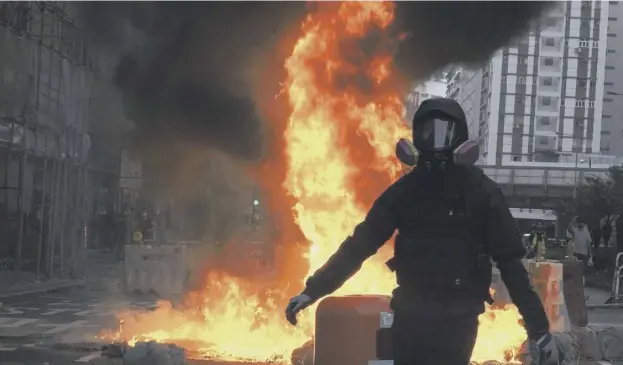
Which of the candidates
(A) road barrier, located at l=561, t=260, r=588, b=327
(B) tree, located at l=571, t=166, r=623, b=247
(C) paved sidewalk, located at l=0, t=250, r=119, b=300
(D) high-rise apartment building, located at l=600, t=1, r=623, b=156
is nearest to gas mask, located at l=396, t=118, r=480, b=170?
(A) road barrier, located at l=561, t=260, r=588, b=327

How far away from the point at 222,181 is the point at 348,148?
12218 millimetres

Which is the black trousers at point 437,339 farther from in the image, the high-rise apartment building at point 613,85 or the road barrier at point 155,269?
the high-rise apartment building at point 613,85

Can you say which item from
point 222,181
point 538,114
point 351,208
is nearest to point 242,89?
point 351,208

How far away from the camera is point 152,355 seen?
6340 mm

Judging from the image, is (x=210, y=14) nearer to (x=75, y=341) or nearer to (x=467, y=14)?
(x=467, y=14)

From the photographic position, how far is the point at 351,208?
8781 millimetres

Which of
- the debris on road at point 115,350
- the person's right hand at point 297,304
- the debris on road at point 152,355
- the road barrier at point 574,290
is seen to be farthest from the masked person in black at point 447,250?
the road barrier at point 574,290

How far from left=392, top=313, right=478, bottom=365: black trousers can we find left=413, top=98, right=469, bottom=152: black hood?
724 millimetres

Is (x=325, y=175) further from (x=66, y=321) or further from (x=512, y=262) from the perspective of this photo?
(x=512, y=262)

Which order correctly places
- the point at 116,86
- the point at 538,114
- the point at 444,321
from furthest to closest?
the point at 538,114 → the point at 116,86 → the point at 444,321

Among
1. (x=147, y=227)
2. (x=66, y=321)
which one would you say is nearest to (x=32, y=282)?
(x=66, y=321)

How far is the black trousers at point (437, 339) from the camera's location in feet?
10.8

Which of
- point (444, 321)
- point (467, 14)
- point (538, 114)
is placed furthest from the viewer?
point (538, 114)

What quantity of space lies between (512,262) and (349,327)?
2490 millimetres
